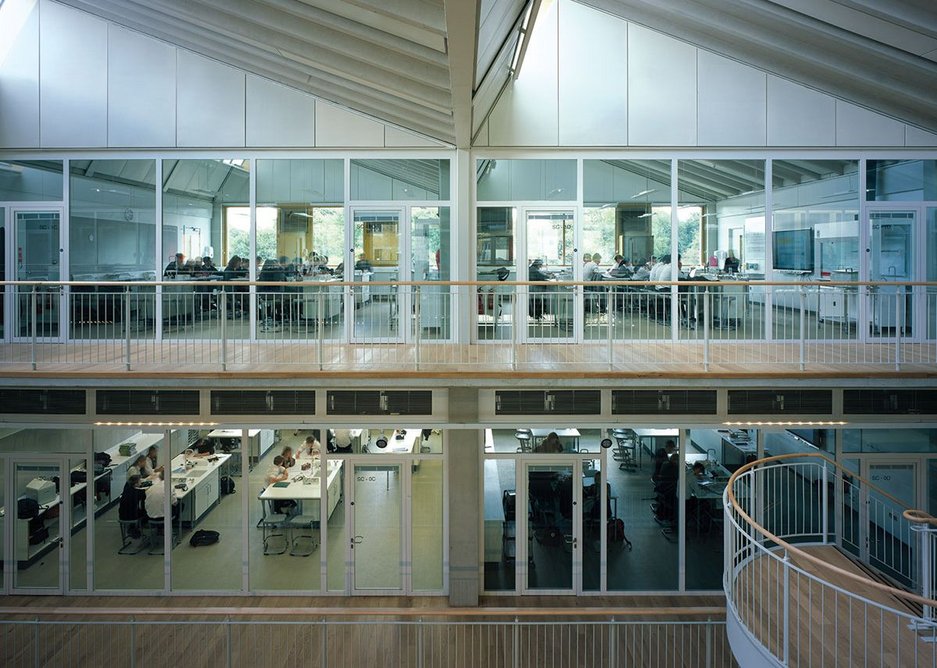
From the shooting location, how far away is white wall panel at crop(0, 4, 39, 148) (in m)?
12.5

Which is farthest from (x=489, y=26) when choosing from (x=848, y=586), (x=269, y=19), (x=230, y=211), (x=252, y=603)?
(x=252, y=603)

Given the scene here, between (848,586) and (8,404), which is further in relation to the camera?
(8,404)

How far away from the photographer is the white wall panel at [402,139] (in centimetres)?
1255

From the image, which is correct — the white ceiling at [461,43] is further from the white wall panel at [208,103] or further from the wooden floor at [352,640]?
the wooden floor at [352,640]

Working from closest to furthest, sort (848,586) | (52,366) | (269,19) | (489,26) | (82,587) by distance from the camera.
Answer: (489,26) < (848,586) < (269,19) < (52,366) < (82,587)

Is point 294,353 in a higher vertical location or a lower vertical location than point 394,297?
lower

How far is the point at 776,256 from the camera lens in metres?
12.7

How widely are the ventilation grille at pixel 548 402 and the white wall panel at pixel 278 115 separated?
5.54m

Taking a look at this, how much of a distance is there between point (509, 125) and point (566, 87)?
113 cm

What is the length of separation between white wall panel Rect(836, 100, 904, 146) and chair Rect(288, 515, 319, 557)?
10465 mm

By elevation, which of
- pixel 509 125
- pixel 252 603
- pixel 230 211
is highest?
pixel 509 125

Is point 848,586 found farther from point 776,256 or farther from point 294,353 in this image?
point 294,353

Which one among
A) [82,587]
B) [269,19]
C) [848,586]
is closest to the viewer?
[848,586]

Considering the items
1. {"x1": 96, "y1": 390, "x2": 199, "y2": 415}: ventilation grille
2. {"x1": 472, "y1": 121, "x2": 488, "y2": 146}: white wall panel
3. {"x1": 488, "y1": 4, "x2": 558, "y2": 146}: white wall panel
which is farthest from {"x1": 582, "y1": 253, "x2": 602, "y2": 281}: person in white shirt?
{"x1": 96, "y1": 390, "x2": 199, "y2": 415}: ventilation grille
